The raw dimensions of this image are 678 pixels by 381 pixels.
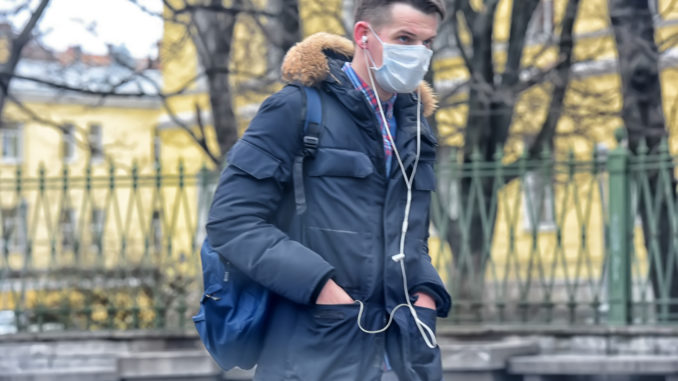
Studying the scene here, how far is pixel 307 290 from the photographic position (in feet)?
9.39

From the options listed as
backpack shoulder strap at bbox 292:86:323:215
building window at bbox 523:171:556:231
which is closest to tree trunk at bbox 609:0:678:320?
building window at bbox 523:171:556:231

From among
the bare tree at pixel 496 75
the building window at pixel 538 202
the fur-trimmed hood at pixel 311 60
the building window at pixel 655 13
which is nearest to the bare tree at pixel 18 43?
the bare tree at pixel 496 75

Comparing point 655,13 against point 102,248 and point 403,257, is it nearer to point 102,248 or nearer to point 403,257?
point 102,248

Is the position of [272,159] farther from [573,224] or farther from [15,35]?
[15,35]

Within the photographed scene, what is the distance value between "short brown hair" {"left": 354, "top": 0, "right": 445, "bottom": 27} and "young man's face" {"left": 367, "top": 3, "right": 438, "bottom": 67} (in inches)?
0.5

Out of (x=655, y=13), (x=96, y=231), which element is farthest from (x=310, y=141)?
(x=655, y=13)

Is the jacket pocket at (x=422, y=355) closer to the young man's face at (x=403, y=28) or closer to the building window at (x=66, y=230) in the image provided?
the young man's face at (x=403, y=28)

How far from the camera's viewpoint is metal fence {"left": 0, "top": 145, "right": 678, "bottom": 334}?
746 cm

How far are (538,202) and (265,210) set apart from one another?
508cm

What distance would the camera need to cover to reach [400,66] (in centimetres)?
312

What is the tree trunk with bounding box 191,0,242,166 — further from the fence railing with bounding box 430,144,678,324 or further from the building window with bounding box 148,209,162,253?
the fence railing with bounding box 430,144,678,324

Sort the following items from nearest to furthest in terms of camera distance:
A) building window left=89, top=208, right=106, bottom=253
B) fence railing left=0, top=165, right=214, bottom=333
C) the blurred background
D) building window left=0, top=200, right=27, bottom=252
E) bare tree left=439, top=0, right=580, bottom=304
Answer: the blurred background, fence railing left=0, top=165, right=214, bottom=333, building window left=89, top=208, right=106, bottom=253, building window left=0, top=200, right=27, bottom=252, bare tree left=439, top=0, right=580, bottom=304

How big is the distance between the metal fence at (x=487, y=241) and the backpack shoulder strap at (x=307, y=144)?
15.1 feet

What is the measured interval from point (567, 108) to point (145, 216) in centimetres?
676
